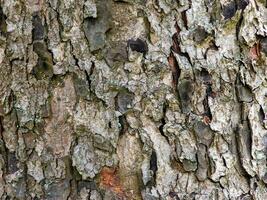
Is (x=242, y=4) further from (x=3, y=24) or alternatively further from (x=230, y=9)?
(x=3, y=24)

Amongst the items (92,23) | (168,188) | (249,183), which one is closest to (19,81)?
(92,23)

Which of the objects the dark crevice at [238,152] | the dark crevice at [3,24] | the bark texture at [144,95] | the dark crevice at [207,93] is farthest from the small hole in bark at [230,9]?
the dark crevice at [3,24]

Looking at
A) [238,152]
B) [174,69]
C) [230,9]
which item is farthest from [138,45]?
[238,152]

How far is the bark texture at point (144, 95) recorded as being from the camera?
1124 mm

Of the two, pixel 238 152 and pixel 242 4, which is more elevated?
pixel 242 4

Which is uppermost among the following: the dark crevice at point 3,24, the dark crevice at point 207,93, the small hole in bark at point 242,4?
the small hole in bark at point 242,4

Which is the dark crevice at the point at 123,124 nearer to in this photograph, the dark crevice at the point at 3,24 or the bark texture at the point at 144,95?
the bark texture at the point at 144,95

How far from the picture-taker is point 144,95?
112cm

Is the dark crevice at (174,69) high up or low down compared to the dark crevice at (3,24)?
down

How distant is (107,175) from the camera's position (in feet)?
3.76

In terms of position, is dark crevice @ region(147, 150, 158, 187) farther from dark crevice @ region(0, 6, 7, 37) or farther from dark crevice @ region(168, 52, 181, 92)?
dark crevice @ region(0, 6, 7, 37)

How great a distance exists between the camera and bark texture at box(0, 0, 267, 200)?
112cm

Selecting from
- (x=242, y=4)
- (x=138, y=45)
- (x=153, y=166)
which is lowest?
(x=153, y=166)

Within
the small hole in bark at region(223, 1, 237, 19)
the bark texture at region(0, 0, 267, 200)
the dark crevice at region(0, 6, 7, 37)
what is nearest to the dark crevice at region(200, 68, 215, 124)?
the bark texture at region(0, 0, 267, 200)
